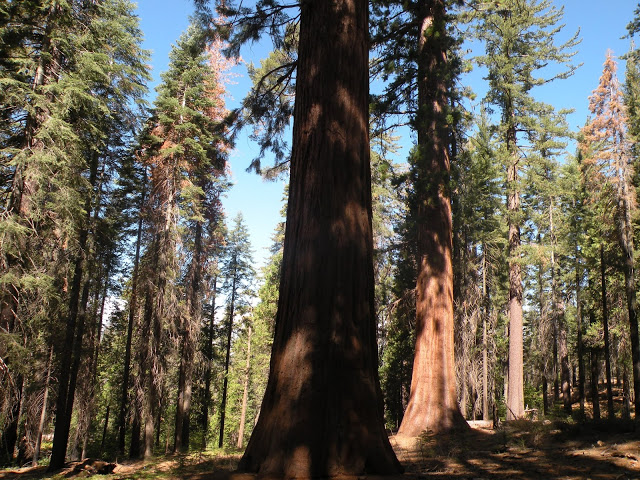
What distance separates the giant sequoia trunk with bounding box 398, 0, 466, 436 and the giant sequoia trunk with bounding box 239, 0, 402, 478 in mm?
4785

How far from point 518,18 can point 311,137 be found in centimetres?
1606

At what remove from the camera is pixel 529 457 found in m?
4.52

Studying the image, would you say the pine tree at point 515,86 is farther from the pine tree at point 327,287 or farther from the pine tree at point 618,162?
the pine tree at point 327,287

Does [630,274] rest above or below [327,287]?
above

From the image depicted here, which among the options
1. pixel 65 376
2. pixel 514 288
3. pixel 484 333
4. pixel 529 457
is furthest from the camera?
pixel 484 333

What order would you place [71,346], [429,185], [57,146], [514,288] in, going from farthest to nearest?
[514,288]
[71,346]
[57,146]
[429,185]

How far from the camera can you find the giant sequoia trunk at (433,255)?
26.5 feet

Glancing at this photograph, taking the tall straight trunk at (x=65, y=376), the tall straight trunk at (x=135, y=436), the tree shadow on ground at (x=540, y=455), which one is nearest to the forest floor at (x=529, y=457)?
the tree shadow on ground at (x=540, y=455)

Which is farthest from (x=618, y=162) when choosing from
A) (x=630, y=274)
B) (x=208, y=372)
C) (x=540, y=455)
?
(x=208, y=372)

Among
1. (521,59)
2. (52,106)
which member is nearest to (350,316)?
(52,106)

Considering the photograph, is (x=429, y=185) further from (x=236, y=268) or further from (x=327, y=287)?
(x=236, y=268)

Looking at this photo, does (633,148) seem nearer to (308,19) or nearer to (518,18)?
(518,18)

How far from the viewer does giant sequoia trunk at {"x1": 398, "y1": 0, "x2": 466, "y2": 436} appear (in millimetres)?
8070

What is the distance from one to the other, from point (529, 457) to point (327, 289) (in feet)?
9.84
